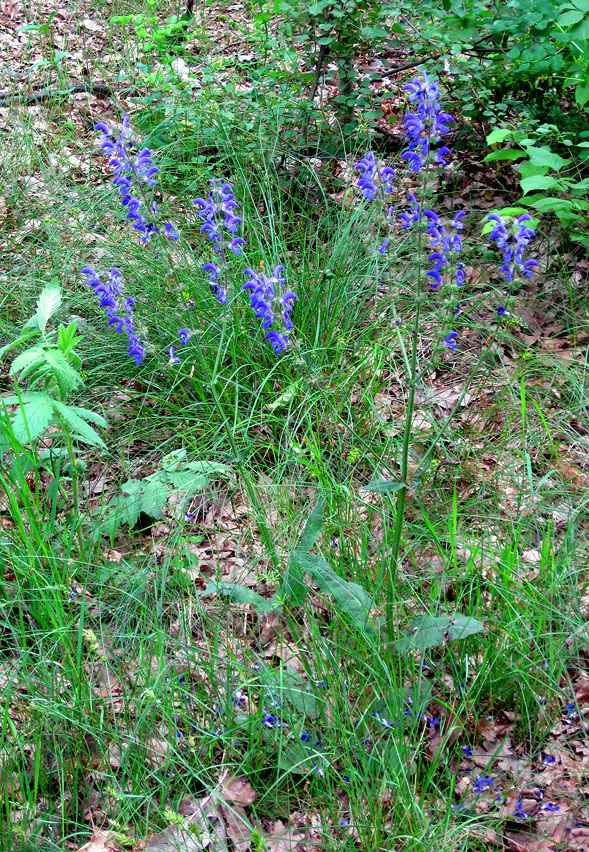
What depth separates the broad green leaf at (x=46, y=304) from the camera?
226cm

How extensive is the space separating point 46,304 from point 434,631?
1.56 metres

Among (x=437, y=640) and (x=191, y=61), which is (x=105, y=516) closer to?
(x=437, y=640)

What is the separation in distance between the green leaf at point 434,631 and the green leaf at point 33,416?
3.82ft

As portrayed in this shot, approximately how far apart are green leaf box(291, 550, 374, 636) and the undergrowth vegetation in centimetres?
1

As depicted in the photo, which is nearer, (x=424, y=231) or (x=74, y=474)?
(x=424, y=231)

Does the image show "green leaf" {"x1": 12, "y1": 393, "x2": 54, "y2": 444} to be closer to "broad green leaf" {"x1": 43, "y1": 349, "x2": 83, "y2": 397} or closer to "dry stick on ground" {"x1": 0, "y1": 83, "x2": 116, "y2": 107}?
"broad green leaf" {"x1": 43, "y1": 349, "x2": 83, "y2": 397}

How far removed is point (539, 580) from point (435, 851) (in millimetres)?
847

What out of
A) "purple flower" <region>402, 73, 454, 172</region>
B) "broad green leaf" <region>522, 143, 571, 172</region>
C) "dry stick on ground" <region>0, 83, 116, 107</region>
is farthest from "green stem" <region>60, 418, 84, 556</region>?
"dry stick on ground" <region>0, 83, 116, 107</region>

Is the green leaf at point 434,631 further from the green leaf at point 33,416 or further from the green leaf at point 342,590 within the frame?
the green leaf at point 33,416

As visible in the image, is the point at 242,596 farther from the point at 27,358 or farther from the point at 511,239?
the point at 511,239

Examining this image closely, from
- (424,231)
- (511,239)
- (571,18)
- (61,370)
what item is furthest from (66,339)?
(571,18)

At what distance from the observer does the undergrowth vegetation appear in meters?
1.82

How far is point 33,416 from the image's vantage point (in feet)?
6.65

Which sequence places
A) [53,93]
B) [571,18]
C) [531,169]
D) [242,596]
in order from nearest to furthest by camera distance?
[242,596]
[571,18]
[531,169]
[53,93]
